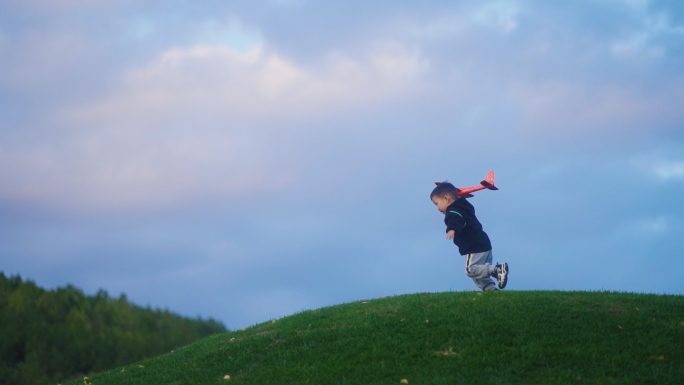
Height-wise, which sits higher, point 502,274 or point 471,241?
point 471,241

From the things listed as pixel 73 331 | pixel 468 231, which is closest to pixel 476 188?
pixel 468 231

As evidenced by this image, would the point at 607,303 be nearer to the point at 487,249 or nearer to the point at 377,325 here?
the point at 487,249

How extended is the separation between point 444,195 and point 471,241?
1032 mm

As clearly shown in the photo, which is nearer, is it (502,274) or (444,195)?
(502,274)

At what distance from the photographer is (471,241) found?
12258 millimetres

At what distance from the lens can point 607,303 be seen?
392 inches

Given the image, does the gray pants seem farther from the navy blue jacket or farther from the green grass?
the green grass

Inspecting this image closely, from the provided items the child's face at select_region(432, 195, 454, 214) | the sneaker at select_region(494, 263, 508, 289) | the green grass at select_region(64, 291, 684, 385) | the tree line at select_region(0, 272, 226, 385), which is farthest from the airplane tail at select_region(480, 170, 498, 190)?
the tree line at select_region(0, 272, 226, 385)

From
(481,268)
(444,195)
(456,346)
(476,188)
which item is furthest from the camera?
(476,188)

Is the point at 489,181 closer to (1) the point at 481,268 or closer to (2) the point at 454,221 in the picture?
(2) the point at 454,221

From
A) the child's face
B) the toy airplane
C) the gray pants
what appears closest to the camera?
the gray pants

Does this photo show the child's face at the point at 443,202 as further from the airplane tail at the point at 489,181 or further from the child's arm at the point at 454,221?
the airplane tail at the point at 489,181

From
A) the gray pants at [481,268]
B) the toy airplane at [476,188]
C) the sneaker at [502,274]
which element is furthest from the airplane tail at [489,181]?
the sneaker at [502,274]

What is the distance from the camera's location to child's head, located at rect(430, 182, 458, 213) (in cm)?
1248
